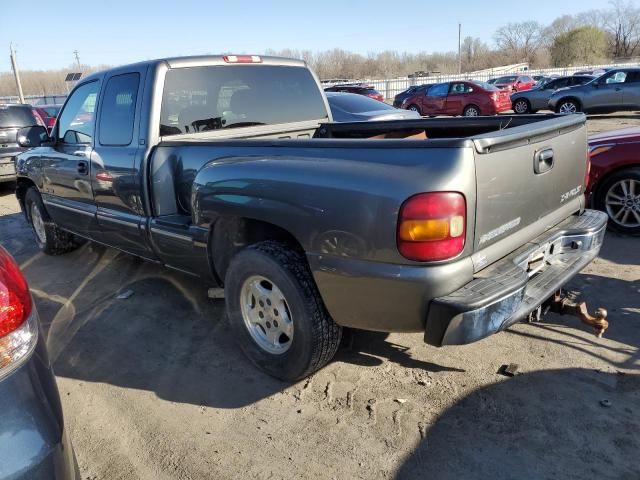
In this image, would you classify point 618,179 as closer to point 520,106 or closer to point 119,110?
point 119,110

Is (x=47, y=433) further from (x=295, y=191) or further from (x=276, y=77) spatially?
(x=276, y=77)

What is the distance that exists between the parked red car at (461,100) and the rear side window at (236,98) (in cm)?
1639

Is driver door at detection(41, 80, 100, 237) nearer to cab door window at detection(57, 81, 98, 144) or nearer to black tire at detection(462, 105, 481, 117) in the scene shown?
cab door window at detection(57, 81, 98, 144)

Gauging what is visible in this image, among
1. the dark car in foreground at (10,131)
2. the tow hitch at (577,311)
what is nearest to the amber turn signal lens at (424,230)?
the tow hitch at (577,311)

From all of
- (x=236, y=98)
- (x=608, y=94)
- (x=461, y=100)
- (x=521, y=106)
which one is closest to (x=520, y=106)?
(x=521, y=106)

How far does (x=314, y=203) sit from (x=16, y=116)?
9987 mm

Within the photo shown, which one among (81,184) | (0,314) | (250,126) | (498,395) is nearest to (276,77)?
(250,126)

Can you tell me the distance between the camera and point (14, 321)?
1587 millimetres

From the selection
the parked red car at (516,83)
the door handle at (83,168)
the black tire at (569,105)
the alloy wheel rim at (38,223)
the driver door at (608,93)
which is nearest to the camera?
the door handle at (83,168)

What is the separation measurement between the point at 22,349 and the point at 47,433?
267mm

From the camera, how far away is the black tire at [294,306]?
2746 millimetres

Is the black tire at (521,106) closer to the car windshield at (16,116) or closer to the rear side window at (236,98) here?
the car windshield at (16,116)

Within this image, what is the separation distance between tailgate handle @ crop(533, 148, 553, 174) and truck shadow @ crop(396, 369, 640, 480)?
3.92ft

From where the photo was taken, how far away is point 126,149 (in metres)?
3.85
